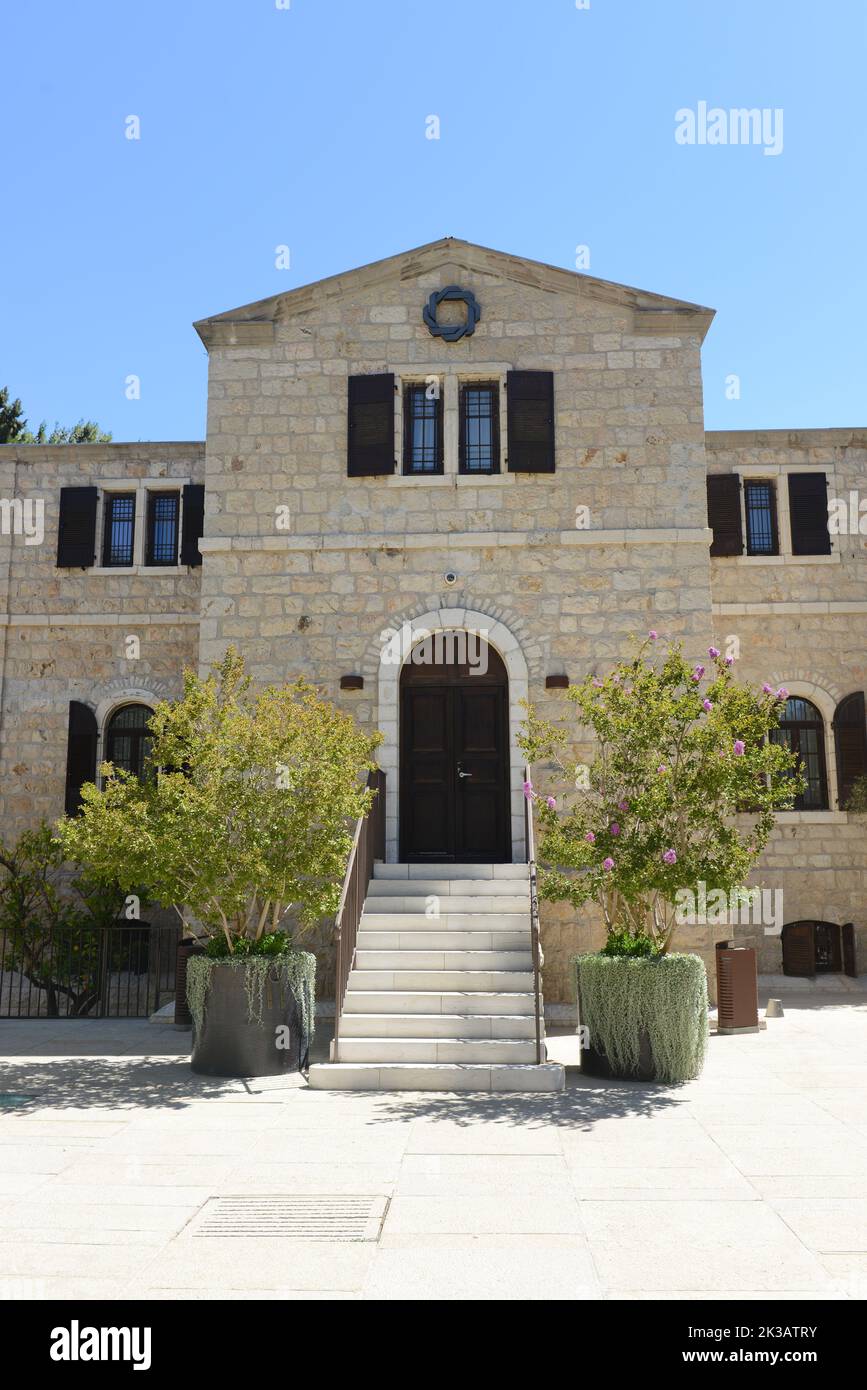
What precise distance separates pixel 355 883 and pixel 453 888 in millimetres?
1329

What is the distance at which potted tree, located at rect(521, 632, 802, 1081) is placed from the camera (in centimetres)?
850

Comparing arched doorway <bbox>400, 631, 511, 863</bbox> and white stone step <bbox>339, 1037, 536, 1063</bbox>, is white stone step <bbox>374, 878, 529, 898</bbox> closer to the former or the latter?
arched doorway <bbox>400, 631, 511, 863</bbox>

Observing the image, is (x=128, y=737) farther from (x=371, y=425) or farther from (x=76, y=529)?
(x=371, y=425)

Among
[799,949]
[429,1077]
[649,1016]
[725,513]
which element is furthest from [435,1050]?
[725,513]

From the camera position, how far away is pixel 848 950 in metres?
14.6

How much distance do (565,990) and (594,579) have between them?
14.7ft

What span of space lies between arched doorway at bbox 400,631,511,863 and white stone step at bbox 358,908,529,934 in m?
1.45

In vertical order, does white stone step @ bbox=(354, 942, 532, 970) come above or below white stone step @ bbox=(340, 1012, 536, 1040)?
above

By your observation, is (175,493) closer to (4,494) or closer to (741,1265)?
(4,494)

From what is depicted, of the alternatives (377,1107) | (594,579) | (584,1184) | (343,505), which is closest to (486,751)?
(594,579)

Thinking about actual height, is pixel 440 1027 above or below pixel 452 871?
below

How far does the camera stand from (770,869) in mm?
14727

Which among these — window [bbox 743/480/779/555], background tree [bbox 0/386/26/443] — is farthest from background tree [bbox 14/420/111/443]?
window [bbox 743/480/779/555]

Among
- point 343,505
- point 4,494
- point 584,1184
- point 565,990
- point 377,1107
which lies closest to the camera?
point 584,1184
